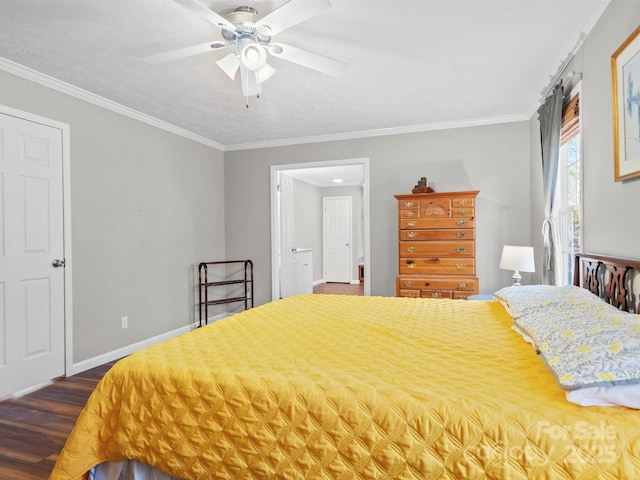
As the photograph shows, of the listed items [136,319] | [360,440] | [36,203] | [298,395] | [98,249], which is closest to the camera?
[360,440]

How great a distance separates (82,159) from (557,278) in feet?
13.6

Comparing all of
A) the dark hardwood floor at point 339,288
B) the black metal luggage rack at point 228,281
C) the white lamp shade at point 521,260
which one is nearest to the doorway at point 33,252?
the black metal luggage rack at point 228,281

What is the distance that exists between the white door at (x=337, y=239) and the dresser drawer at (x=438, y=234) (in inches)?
187

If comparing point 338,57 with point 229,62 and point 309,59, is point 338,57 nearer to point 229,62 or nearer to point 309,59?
point 309,59

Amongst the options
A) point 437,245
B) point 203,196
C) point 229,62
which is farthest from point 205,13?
point 203,196

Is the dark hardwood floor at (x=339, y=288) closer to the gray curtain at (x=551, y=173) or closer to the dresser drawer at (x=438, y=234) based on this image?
the dresser drawer at (x=438, y=234)

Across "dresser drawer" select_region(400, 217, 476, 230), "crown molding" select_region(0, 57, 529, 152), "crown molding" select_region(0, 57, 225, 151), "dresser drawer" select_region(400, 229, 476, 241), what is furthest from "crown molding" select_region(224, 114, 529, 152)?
"dresser drawer" select_region(400, 229, 476, 241)

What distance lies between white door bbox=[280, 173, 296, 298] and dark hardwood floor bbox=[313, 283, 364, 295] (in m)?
1.86

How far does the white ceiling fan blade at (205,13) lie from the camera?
1694 mm

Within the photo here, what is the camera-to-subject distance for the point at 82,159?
10.9ft

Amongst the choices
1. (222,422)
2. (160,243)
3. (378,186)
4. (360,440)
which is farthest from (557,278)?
(160,243)

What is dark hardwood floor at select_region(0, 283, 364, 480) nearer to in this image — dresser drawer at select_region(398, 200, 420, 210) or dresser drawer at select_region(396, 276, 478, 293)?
dresser drawer at select_region(396, 276, 478, 293)

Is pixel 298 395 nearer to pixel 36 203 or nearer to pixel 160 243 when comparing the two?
pixel 36 203

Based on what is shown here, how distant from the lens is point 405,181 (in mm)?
4484
